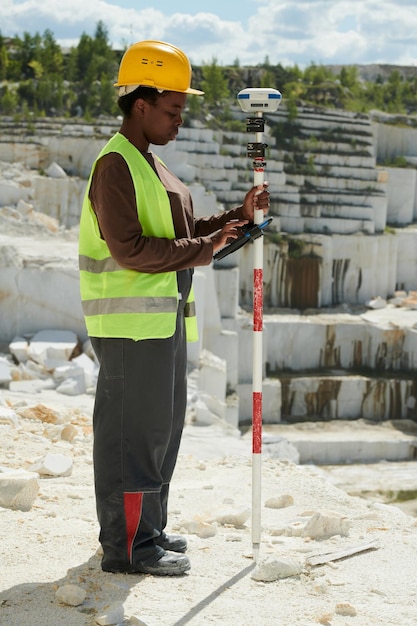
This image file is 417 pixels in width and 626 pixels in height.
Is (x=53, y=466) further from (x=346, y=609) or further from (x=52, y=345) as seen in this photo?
(x=52, y=345)

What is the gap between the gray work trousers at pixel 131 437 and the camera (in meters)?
3.00

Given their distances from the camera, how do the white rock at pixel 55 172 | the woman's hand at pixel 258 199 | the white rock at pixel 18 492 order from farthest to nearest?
1. the white rock at pixel 55 172
2. the white rock at pixel 18 492
3. the woman's hand at pixel 258 199

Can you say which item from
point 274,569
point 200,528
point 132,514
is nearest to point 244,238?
point 132,514

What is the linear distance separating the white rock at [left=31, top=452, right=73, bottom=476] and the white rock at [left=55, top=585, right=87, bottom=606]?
1.80 metres

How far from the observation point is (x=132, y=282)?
2.99 metres

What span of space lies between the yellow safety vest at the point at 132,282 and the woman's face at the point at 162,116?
0.09 meters

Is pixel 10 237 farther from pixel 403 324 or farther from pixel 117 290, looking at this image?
pixel 403 324

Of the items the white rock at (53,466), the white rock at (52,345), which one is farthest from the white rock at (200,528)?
the white rock at (52,345)

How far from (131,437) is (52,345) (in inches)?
217

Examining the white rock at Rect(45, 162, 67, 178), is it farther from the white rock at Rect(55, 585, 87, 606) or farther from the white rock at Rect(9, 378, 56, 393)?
the white rock at Rect(55, 585, 87, 606)

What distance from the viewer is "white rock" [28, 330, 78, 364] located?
8242 mm

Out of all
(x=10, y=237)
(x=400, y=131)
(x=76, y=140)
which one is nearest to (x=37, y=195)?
(x=76, y=140)

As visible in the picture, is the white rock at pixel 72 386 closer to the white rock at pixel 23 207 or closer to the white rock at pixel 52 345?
the white rock at pixel 52 345

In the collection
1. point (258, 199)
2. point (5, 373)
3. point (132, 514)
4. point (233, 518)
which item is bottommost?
point (5, 373)
